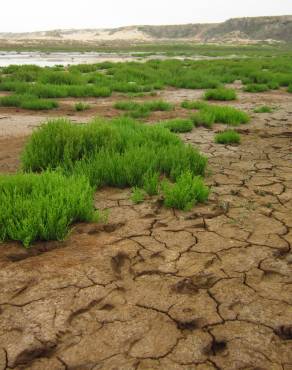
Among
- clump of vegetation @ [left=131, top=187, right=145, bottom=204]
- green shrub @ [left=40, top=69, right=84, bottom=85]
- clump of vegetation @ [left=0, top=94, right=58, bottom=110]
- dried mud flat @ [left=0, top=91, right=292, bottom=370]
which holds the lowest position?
dried mud flat @ [left=0, top=91, right=292, bottom=370]

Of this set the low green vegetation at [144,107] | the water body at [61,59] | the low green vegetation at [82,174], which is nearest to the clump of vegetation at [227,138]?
the low green vegetation at [82,174]

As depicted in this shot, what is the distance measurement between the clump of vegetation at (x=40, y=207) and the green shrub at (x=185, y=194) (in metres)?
0.71

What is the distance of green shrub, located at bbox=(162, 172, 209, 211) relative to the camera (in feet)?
11.8

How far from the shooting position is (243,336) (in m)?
2.02

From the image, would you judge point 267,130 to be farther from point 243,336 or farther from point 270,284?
point 243,336

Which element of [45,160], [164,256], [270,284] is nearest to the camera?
[270,284]

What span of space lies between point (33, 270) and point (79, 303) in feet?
1.57

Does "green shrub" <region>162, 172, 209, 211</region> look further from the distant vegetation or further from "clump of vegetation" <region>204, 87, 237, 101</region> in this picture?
"clump of vegetation" <region>204, 87, 237, 101</region>

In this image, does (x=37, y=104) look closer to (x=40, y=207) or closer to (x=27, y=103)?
(x=27, y=103)

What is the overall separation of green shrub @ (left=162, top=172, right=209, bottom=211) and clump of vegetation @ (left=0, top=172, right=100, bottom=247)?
706 millimetres

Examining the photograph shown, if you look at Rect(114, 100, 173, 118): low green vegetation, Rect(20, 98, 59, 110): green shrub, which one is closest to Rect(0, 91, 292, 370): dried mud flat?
Rect(114, 100, 173, 118): low green vegetation

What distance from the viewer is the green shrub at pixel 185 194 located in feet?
11.8

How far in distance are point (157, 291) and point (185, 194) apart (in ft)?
4.57

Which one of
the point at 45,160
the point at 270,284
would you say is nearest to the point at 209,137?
the point at 45,160
